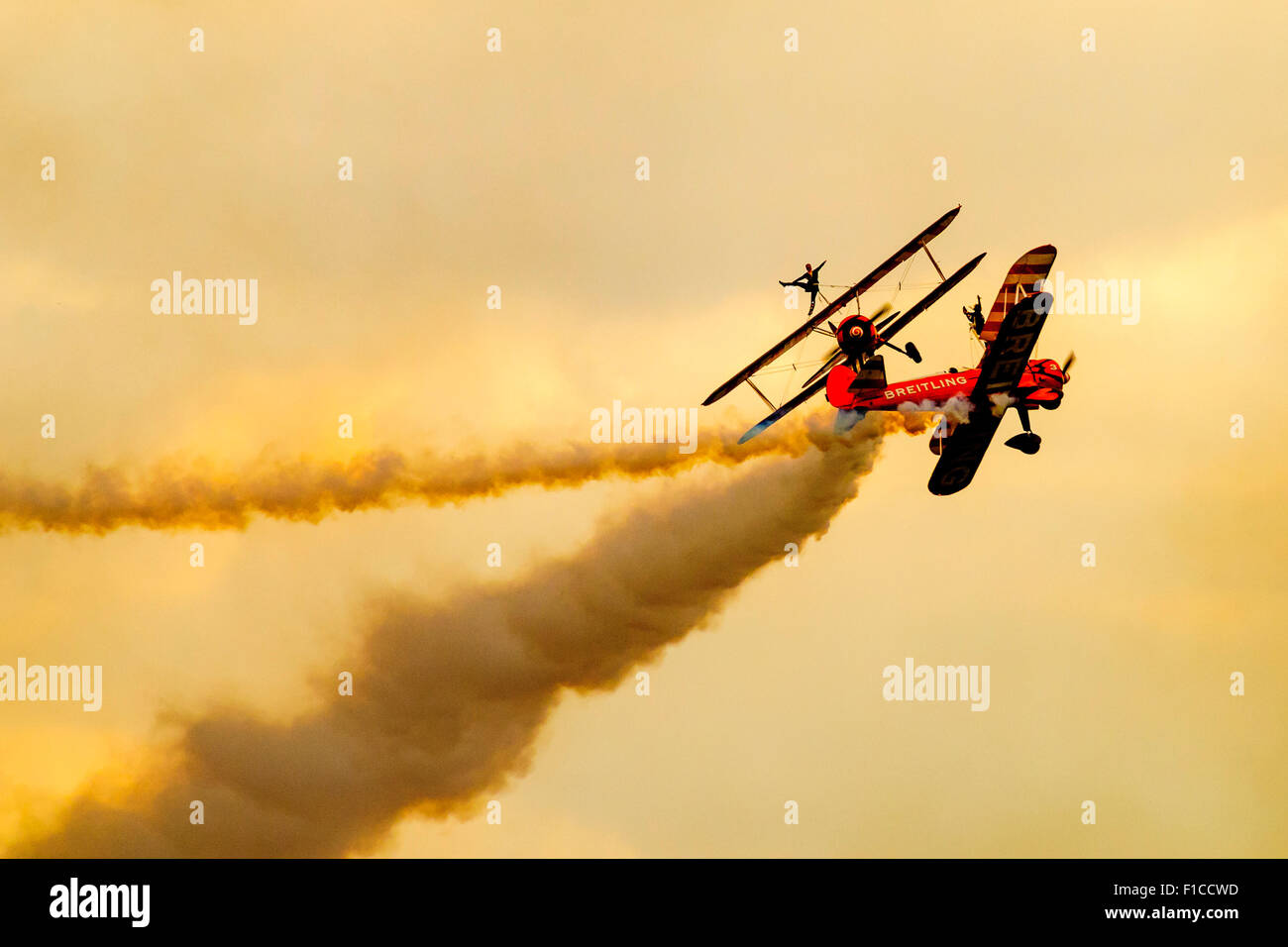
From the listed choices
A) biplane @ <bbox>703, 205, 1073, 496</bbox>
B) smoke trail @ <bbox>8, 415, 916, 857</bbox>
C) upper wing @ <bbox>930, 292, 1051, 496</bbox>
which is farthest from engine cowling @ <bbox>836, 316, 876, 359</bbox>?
smoke trail @ <bbox>8, 415, 916, 857</bbox>

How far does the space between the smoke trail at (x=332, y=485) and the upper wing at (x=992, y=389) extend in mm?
6885

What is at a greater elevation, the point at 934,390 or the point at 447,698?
the point at 934,390

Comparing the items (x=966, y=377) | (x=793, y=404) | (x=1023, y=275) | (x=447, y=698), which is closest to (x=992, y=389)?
(x=966, y=377)

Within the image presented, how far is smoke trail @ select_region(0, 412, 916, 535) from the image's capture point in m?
61.4

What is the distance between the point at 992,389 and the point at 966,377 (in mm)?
801

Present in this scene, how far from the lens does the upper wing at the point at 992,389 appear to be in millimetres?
54688

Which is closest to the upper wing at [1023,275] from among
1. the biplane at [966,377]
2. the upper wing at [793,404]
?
the biplane at [966,377]

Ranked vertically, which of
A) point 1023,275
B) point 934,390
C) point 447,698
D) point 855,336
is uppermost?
point 1023,275

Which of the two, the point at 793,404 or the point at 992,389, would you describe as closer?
the point at 992,389

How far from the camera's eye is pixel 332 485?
62.3 m

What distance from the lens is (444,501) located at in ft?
204

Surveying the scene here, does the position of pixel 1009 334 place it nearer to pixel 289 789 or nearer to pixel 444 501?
pixel 444 501

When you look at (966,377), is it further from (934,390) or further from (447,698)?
(447,698)
